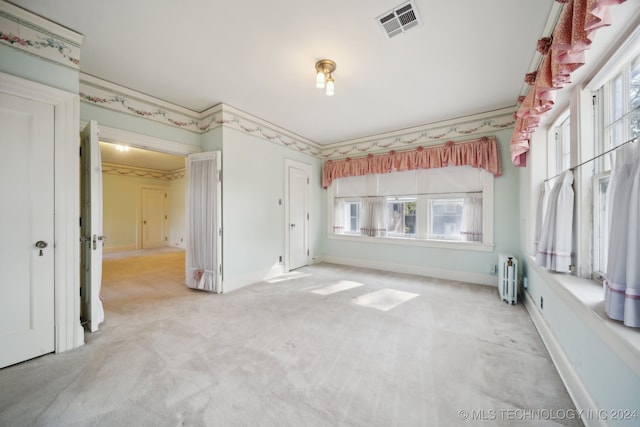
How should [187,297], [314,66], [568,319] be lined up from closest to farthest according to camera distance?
1. [568,319]
2. [314,66]
3. [187,297]

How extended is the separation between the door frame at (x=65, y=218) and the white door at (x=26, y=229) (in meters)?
0.03

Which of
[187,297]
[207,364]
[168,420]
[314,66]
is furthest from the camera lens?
[187,297]

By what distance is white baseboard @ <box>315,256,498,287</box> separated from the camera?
3.75m

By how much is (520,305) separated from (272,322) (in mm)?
3024

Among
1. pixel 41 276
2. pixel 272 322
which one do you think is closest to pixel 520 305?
pixel 272 322

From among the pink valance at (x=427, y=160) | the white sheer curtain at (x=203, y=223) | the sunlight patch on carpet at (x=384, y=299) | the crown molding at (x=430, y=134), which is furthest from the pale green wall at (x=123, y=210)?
the sunlight patch on carpet at (x=384, y=299)

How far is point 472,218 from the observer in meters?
3.86

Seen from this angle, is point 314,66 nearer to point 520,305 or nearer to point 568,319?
point 568,319

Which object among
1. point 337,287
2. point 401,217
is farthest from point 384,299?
point 401,217

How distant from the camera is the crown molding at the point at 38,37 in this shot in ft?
5.97

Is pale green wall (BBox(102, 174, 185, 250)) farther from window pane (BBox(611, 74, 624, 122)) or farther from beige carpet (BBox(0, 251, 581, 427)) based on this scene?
window pane (BBox(611, 74, 624, 122))

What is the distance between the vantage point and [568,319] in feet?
5.59

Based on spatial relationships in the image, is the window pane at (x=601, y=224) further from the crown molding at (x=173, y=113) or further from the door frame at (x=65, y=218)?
the door frame at (x=65, y=218)

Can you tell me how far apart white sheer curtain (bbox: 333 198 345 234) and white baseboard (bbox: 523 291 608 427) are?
3.46 m
